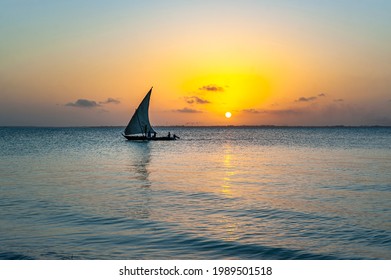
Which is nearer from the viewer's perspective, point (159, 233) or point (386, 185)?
point (159, 233)

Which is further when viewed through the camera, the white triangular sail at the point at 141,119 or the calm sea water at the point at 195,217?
the white triangular sail at the point at 141,119

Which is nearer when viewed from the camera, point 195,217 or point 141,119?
point 195,217

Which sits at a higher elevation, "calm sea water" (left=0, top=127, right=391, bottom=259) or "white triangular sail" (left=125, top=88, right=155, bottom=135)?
"white triangular sail" (left=125, top=88, right=155, bottom=135)

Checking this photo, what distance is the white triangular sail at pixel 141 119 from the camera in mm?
79312

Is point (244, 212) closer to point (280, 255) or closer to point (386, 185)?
point (280, 255)

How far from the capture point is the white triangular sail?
79.3 metres

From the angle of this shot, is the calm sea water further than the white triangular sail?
No

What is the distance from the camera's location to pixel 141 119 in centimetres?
8150

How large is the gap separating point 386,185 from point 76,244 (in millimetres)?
19364

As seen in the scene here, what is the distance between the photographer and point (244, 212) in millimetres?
18266

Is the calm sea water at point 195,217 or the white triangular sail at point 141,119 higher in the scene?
the white triangular sail at point 141,119

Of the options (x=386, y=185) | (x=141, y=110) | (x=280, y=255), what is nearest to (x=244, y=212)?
(x=280, y=255)

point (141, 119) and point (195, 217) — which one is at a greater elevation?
point (141, 119)

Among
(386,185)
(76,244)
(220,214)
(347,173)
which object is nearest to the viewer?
(76,244)
